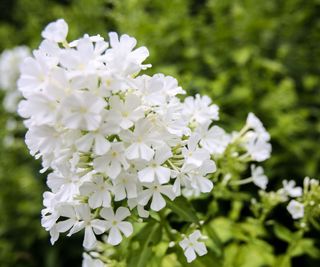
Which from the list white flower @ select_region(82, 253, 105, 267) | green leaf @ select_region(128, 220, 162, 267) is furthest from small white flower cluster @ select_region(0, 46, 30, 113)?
green leaf @ select_region(128, 220, 162, 267)

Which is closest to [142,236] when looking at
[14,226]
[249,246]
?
[249,246]

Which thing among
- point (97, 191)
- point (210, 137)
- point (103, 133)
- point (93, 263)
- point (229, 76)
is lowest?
point (93, 263)

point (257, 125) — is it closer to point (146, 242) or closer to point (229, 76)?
point (146, 242)

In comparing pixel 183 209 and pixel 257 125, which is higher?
pixel 257 125

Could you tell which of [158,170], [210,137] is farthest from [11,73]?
[158,170]

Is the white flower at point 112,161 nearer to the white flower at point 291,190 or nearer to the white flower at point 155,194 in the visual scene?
the white flower at point 155,194
